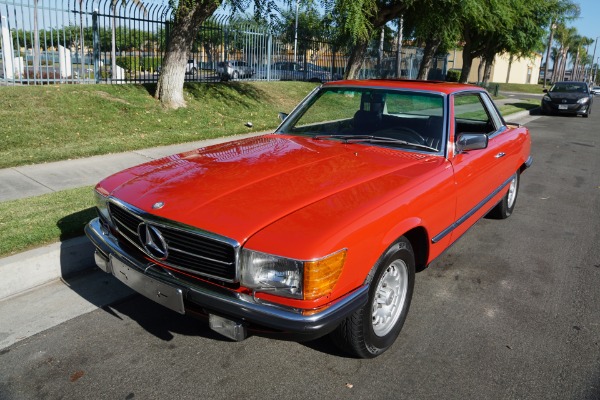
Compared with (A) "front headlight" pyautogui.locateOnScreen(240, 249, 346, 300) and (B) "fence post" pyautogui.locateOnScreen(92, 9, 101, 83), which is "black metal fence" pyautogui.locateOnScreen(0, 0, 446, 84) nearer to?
(B) "fence post" pyautogui.locateOnScreen(92, 9, 101, 83)

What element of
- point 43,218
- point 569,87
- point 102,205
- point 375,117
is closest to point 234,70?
point 43,218

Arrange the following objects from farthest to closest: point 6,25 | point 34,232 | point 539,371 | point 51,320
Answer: point 6,25
point 34,232
point 51,320
point 539,371

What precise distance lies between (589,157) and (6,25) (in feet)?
41.7

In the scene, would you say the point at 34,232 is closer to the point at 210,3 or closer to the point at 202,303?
the point at 202,303

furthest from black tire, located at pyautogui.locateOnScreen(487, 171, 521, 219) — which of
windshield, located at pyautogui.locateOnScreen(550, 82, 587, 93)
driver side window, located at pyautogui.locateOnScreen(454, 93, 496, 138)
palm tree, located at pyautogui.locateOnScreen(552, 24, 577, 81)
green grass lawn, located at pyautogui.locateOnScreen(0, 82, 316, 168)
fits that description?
palm tree, located at pyautogui.locateOnScreen(552, 24, 577, 81)

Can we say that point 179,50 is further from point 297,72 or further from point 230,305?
point 230,305

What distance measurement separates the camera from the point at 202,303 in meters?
2.59

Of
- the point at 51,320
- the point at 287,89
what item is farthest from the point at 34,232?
the point at 287,89

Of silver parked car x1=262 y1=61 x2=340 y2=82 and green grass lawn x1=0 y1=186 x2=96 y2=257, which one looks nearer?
green grass lawn x1=0 y1=186 x2=96 y2=257

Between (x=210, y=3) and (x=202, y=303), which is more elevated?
(x=210, y=3)

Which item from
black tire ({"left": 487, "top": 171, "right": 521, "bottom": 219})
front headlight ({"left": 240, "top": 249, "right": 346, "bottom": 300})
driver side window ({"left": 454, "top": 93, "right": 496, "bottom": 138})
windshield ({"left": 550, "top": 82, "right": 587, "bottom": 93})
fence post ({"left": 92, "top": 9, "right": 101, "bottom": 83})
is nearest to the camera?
front headlight ({"left": 240, "top": 249, "right": 346, "bottom": 300})

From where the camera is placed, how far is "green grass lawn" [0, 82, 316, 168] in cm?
800

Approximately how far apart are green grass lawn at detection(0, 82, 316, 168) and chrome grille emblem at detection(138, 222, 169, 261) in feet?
16.8

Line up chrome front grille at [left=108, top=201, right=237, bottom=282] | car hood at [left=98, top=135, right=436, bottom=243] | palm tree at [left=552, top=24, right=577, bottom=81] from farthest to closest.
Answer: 1. palm tree at [left=552, top=24, right=577, bottom=81]
2. car hood at [left=98, top=135, right=436, bottom=243]
3. chrome front grille at [left=108, top=201, right=237, bottom=282]
